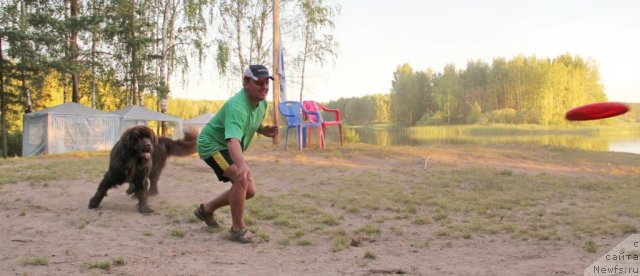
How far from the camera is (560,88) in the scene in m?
44.7

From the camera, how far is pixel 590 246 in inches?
146

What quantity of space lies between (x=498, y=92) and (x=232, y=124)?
6480 cm

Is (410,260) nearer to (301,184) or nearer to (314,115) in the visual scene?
(301,184)

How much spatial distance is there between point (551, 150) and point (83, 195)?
13443 millimetres

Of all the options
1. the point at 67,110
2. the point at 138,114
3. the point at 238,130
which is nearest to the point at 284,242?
the point at 238,130

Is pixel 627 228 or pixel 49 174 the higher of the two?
pixel 49 174

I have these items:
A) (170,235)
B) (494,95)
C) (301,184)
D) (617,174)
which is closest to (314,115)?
(301,184)

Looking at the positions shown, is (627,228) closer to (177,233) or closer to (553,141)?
(177,233)

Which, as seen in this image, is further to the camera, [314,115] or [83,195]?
[314,115]

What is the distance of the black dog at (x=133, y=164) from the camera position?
5.46 meters

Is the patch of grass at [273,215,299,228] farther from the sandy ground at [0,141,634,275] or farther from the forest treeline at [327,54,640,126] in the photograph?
the forest treeline at [327,54,640,126]

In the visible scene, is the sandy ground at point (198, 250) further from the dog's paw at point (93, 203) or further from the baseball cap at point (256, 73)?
the baseball cap at point (256, 73)

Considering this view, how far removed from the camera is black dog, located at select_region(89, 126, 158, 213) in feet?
17.9

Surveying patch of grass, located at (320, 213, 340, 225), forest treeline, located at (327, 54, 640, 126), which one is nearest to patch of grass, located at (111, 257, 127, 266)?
patch of grass, located at (320, 213, 340, 225)
